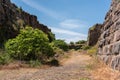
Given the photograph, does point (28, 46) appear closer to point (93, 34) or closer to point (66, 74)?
point (66, 74)

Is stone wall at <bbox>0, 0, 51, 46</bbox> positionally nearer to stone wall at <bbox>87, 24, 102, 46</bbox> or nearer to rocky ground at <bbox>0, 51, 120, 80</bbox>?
rocky ground at <bbox>0, 51, 120, 80</bbox>

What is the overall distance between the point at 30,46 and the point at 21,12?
25.9 metres

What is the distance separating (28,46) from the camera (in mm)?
26609

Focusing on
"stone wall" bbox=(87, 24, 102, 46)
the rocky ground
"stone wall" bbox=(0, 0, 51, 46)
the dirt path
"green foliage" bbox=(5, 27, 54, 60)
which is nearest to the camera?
the rocky ground

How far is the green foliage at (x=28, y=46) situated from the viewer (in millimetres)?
26500

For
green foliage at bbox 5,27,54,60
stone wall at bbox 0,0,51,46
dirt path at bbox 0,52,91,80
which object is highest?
stone wall at bbox 0,0,51,46

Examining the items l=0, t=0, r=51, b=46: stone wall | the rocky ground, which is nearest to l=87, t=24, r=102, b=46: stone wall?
l=0, t=0, r=51, b=46: stone wall

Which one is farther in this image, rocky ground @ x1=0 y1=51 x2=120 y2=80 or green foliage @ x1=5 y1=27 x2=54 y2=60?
green foliage @ x1=5 y1=27 x2=54 y2=60

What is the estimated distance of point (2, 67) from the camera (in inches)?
811

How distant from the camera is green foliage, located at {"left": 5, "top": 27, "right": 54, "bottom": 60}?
26.5 m

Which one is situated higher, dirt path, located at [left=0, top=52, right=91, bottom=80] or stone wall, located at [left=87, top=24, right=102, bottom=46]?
stone wall, located at [left=87, top=24, right=102, bottom=46]

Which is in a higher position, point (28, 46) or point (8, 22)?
point (8, 22)

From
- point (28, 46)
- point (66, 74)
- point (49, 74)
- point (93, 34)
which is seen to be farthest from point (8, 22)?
point (93, 34)

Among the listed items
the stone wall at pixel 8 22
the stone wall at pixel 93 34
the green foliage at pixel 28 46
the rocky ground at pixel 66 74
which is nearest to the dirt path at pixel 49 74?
the rocky ground at pixel 66 74
